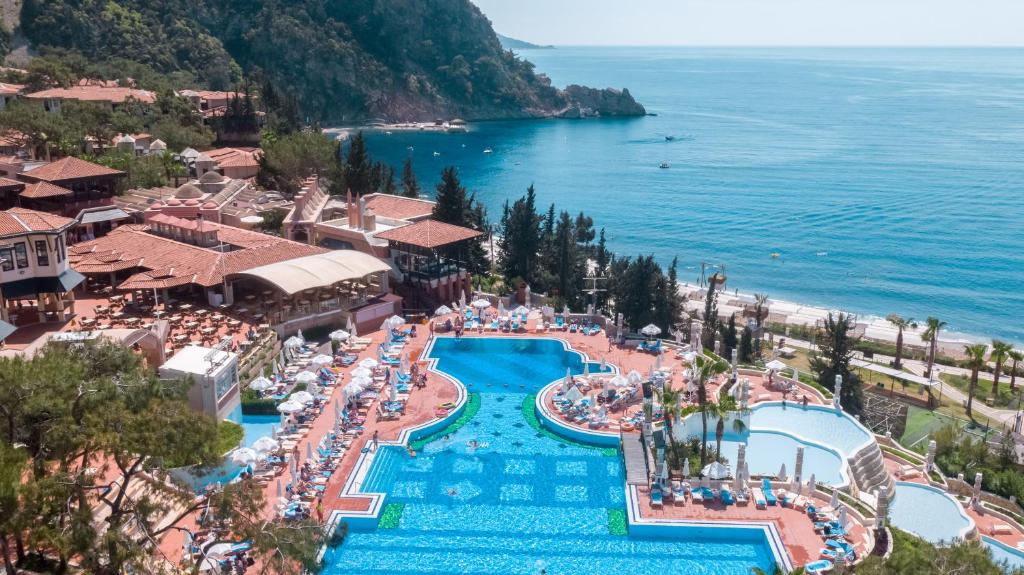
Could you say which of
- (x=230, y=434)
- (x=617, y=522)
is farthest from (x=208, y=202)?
(x=617, y=522)

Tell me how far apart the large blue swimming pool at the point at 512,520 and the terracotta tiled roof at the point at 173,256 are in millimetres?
14056

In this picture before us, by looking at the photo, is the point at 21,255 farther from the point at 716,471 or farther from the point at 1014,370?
the point at 1014,370

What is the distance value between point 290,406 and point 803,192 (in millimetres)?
85812

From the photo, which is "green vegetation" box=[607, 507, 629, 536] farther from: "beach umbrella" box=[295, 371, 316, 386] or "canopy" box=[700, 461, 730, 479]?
"beach umbrella" box=[295, 371, 316, 386]

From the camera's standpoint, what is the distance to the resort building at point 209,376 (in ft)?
82.1

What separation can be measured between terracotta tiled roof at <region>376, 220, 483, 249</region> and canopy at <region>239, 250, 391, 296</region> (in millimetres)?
1819

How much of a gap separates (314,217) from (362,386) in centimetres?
1955

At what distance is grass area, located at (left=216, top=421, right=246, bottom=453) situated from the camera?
78.2 feet

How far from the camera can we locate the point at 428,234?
39344 millimetres

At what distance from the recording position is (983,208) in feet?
291

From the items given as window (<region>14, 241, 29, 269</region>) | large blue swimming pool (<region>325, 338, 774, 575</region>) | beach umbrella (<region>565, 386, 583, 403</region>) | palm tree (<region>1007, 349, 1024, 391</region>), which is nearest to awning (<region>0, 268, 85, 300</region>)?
window (<region>14, 241, 29, 269</region>)

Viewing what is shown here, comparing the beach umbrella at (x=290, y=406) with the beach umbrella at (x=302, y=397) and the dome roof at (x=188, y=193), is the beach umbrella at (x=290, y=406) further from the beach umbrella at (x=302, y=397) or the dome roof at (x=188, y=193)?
the dome roof at (x=188, y=193)

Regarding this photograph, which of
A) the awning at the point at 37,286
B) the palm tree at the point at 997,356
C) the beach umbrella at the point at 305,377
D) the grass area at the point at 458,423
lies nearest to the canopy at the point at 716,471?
the grass area at the point at 458,423

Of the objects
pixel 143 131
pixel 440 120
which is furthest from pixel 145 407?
pixel 440 120
